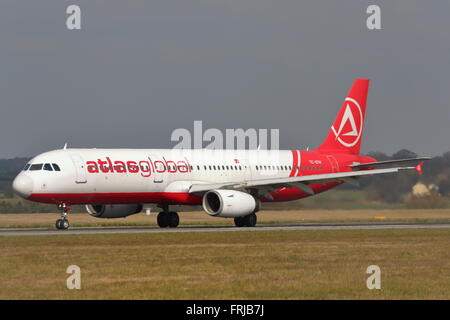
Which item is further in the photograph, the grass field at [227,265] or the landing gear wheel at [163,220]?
the landing gear wheel at [163,220]

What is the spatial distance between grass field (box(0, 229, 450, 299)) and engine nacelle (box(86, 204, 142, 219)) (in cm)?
1018

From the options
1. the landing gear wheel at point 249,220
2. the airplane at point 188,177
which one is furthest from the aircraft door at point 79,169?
the landing gear wheel at point 249,220

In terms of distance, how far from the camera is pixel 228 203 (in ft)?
153

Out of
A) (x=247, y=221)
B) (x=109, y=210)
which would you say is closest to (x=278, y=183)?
(x=247, y=221)

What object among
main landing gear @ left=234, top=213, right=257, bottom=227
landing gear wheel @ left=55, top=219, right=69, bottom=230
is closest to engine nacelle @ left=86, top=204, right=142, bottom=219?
landing gear wheel @ left=55, top=219, right=69, bottom=230

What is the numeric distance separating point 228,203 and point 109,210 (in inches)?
267

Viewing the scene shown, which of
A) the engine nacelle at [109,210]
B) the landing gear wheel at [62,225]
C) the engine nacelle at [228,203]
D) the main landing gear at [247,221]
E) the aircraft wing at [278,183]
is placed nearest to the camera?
the landing gear wheel at [62,225]

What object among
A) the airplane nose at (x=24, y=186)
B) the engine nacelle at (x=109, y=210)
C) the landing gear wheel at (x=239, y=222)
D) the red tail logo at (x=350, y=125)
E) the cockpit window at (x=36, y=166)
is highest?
the red tail logo at (x=350, y=125)

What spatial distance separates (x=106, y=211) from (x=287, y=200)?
38.3 ft

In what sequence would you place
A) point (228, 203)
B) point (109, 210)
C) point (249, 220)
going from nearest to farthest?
point (228, 203) → point (109, 210) → point (249, 220)

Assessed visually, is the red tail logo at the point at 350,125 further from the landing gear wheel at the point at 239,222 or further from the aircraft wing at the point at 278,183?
the landing gear wheel at the point at 239,222

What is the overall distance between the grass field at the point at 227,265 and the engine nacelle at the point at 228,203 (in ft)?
22.6

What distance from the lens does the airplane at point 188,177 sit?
44094 millimetres

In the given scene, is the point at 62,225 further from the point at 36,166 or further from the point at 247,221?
the point at 247,221
